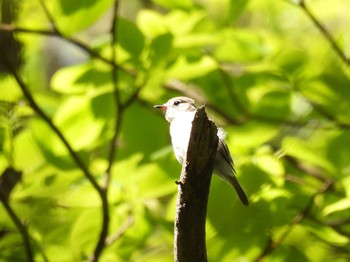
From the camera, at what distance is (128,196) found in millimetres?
2680

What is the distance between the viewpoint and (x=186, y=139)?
2236 mm

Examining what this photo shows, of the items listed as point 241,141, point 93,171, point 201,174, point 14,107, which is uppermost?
point 201,174

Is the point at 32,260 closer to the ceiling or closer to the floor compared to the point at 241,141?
closer to the floor

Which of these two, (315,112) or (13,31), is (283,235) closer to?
(315,112)

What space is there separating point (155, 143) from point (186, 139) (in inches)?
27.9

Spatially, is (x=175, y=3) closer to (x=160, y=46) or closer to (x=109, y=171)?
(x=160, y=46)

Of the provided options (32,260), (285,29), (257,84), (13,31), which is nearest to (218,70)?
(257,84)

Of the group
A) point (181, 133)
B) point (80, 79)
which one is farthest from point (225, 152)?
point (80, 79)

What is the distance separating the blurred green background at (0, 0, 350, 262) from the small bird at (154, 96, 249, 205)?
43mm

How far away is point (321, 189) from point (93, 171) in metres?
1.01

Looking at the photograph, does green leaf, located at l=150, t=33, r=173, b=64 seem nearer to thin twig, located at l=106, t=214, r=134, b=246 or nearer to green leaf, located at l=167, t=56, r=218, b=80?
green leaf, located at l=167, t=56, r=218, b=80

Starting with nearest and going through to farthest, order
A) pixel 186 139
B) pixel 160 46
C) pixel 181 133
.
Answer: pixel 186 139, pixel 181 133, pixel 160 46

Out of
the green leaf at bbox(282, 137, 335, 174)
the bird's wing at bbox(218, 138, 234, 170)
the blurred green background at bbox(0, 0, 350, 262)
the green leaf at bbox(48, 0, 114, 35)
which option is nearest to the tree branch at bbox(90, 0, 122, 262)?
the blurred green background at bbox(0, 0, 350, 262)

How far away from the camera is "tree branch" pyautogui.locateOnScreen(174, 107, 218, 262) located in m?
1.83
